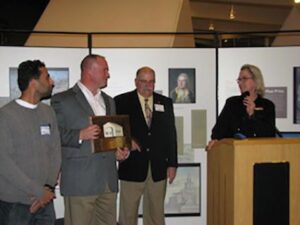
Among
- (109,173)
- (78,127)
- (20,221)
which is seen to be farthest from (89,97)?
(20,221)

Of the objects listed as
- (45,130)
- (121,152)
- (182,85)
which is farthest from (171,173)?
(45,130)

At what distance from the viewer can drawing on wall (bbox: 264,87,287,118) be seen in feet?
14.8

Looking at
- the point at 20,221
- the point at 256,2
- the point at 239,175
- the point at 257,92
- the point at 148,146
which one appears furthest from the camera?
the point at 256,2

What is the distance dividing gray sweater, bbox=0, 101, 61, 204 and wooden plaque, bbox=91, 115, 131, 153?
0.37m

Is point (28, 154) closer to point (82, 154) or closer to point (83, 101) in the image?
point (82, 154)

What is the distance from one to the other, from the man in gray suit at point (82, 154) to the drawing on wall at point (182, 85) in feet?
4.03

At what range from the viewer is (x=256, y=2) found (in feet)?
28.8

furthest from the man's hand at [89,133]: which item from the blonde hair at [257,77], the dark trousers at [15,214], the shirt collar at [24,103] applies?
the blonde hair at [257,77]

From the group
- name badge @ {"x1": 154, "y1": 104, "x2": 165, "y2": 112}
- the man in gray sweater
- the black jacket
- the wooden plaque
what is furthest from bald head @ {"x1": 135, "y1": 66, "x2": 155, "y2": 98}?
the man in gray sweater

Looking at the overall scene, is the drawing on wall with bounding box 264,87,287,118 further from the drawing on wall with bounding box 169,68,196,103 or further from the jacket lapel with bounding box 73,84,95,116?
the jacket lapel with bounding box 73,84,95,116

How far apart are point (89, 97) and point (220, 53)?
1.71 meters

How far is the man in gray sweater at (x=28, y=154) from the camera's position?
2.71 metres

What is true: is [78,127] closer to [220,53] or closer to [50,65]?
[50,65]

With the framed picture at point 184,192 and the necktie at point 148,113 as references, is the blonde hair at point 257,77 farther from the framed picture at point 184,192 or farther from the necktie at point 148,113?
the framed picture at point 184,192
